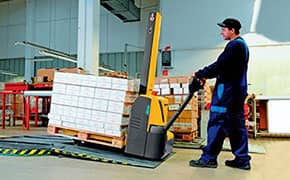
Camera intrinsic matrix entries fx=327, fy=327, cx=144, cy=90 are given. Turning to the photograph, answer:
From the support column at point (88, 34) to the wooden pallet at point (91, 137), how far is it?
2.61 metres

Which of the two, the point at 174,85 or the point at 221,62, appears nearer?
the point at 221,62

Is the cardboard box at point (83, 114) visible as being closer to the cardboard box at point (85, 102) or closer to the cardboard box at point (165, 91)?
the cardboard box at point (85, 102)

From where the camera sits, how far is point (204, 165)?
145 inches

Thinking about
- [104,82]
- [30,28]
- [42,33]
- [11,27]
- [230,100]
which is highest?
[11,27]

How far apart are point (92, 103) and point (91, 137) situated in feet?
1.52

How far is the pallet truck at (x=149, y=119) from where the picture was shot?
3904 mm

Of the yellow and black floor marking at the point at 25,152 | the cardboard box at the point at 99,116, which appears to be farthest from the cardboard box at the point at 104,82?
the yellow and black floor marking at the point at 25,152

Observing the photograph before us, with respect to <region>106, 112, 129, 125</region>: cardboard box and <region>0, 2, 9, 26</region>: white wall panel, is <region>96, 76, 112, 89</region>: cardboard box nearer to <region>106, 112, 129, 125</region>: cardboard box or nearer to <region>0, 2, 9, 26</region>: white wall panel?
<region>106, 112, 129, 125</region>: cardboard box

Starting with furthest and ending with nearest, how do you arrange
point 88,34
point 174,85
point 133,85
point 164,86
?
point 88,34, point 164,86, point 174,85, point 133,85

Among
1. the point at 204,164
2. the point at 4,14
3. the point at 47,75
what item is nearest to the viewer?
the point at 204,164

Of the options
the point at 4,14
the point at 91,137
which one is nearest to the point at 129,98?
the point at 91,137

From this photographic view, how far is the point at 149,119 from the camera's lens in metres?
3.90

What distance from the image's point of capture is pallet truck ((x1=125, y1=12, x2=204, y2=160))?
3.90 meters

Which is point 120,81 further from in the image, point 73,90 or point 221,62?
point 221,62
